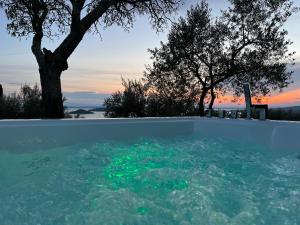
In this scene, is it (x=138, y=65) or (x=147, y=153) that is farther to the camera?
(x=138, y=65)

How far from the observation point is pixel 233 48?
11.2 m

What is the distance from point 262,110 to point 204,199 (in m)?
3.28

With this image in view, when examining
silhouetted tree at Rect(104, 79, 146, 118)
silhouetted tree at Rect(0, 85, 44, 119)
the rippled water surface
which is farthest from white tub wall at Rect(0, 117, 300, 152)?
silhouetted tree at Rect(104, 79, 146, 118)

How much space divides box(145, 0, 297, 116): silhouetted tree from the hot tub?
6.23m

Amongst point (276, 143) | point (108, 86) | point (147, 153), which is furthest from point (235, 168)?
point (108, 86)

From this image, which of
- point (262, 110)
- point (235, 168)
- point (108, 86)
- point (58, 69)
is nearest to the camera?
point (235, 168)

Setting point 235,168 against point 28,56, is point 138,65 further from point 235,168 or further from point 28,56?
point 235,168

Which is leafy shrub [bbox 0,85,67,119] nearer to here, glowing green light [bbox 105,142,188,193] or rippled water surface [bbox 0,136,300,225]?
rippled water surface [bbox 0,136,300,225]

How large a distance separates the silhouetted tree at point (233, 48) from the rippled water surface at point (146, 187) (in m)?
7.52

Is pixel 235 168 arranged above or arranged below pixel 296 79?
below

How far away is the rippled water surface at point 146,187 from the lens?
2100 mm

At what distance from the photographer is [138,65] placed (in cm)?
1167

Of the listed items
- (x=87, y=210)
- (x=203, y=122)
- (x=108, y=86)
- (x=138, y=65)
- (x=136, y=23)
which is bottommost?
(x=87, y=210)

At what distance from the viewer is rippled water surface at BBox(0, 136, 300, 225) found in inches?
82.7
